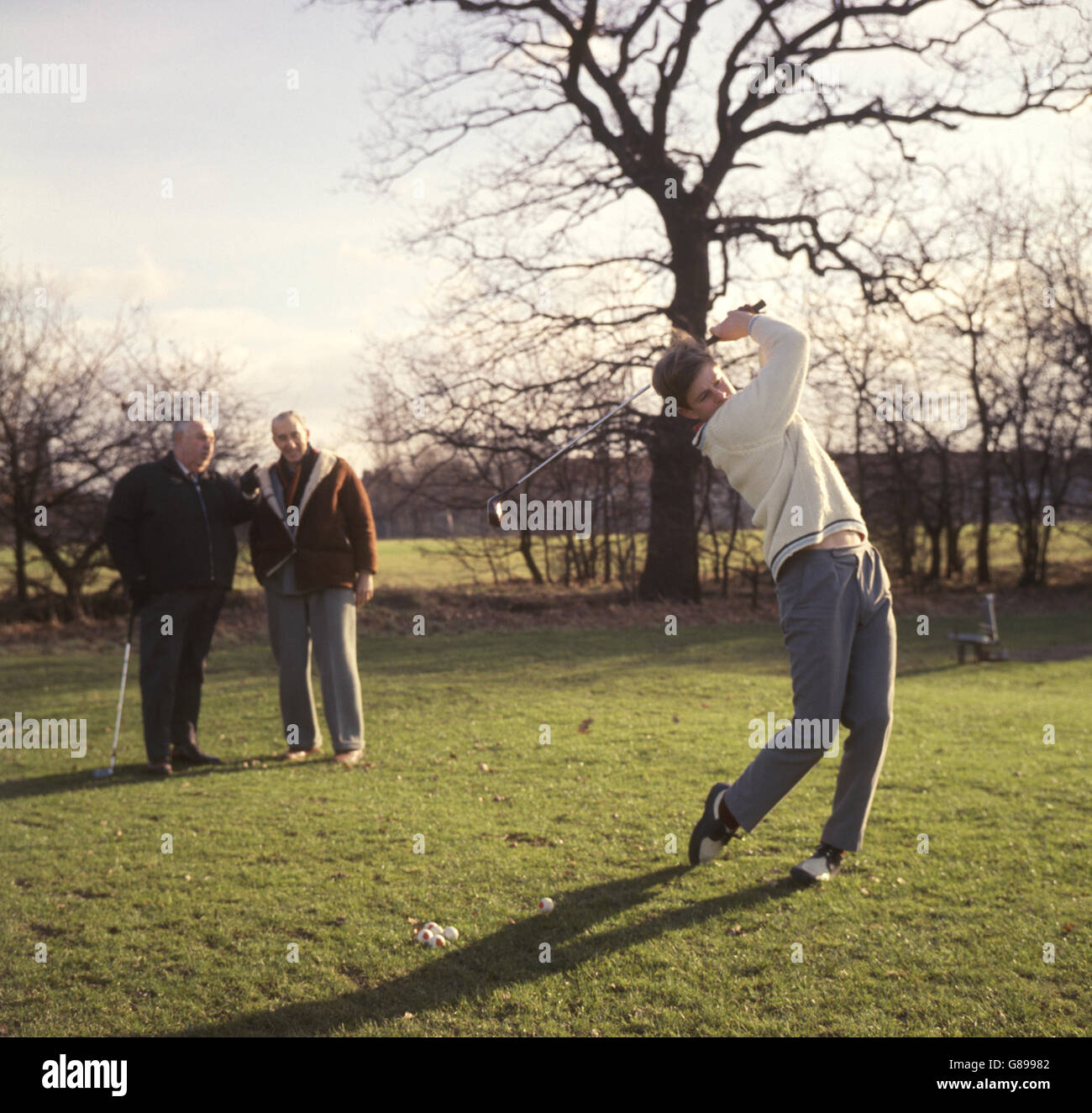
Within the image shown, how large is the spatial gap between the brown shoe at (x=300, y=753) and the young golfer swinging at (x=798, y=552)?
12.6ft

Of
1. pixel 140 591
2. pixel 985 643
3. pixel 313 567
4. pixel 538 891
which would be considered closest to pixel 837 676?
pixel 538 891

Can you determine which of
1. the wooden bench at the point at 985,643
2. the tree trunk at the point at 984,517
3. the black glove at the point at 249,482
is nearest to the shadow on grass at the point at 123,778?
the black glove at the point at 249,482

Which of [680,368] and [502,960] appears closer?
[502,960]

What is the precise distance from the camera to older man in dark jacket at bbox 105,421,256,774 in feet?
22.4

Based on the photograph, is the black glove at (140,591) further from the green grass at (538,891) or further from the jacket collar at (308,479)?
the green grass at (538,891)

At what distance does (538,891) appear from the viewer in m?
4.35

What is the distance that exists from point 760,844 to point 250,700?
619cm

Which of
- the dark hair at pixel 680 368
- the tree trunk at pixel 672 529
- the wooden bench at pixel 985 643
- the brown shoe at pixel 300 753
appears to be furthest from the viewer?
the tree trunk at pixel 672 529

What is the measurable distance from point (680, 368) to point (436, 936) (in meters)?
2.32

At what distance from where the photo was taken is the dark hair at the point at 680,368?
402 cm

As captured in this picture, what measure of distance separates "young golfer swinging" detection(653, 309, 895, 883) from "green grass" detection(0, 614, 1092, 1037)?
0.60m

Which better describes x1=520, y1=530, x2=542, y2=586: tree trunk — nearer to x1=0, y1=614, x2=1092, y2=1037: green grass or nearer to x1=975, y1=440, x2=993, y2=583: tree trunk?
x1=975, y1=440, x2=993, y2=583: tree trunk

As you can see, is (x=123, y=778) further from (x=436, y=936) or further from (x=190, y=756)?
(x=436, y=936)
